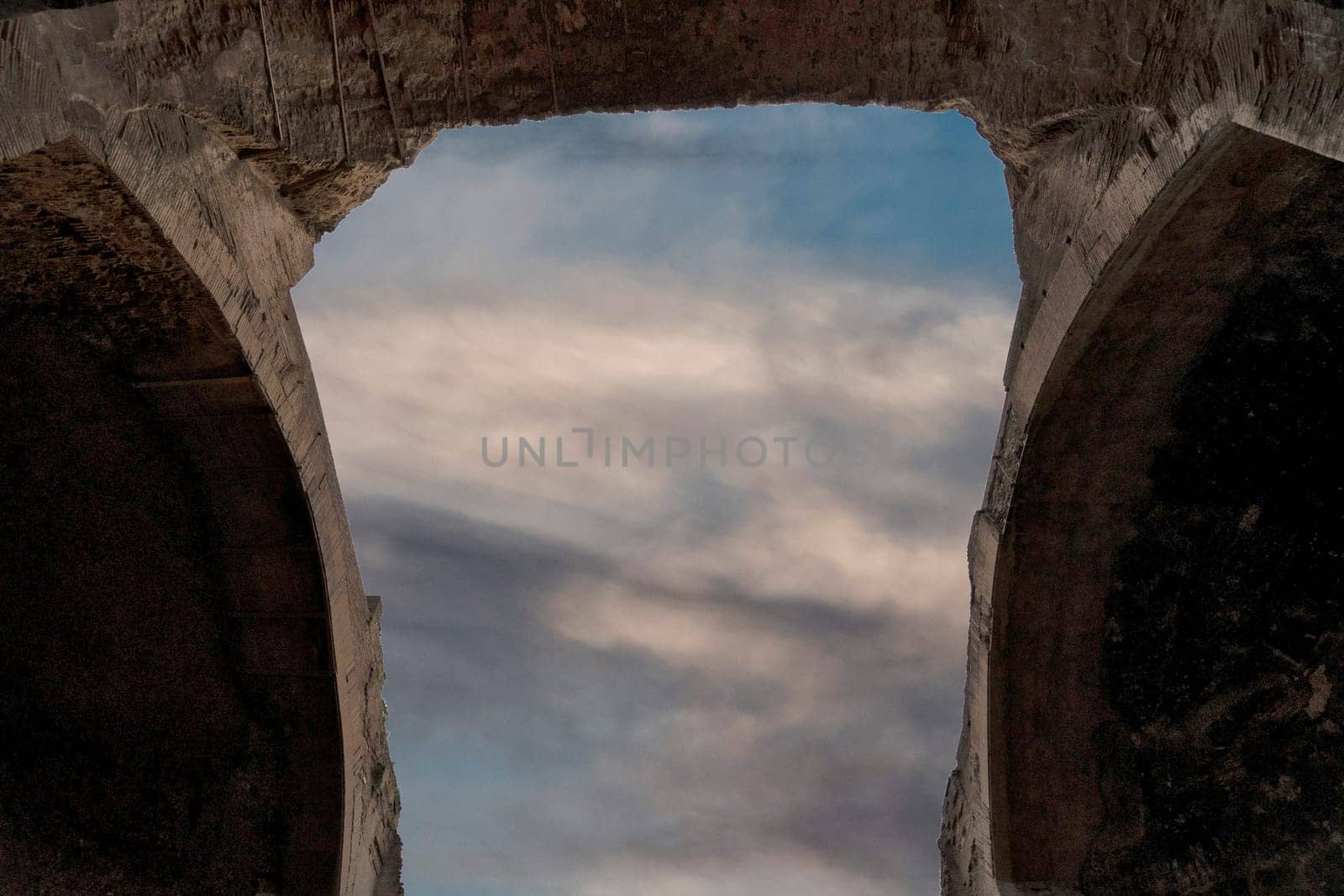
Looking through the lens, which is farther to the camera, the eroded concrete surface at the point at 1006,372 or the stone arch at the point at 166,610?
the stone arch at the point at 166,610

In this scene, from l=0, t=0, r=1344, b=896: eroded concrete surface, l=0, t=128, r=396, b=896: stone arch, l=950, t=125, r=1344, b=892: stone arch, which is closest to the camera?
l=0, t=0, r=1344, b=896: eroded concrete surface

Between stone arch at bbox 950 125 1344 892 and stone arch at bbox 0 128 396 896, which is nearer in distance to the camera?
stone arch at bbox 950 125 1344 892

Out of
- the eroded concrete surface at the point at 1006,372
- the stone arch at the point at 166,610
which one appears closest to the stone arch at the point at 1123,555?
the eroded concrete surface at the point at 1006,372

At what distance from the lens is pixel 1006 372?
13.0 feet

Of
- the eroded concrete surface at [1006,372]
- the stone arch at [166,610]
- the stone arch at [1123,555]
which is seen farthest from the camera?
the stone arch at [166,610]

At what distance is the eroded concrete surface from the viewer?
3.01m

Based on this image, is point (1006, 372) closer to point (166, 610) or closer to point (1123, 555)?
point (1123, 555)

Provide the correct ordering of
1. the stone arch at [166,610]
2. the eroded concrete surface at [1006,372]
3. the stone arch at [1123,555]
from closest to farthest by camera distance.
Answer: the eroded concrete surface at [1006,372] < the stone arch at [1123,555] < the stone arch at [166,610]

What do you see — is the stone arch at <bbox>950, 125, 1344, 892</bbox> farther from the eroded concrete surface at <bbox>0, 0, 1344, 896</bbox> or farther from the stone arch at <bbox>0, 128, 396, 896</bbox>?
the stone arch at <bbox>0, 128, 396, 896</bbox>

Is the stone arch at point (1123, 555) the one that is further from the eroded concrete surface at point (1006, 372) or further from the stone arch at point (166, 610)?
the stone arch at point (166, 610)

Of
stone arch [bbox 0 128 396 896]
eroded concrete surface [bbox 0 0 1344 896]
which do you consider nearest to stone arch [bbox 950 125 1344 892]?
eroded concrete surface [bbox 0 0 1344 896]

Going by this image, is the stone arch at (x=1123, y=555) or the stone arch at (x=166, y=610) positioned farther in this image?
the stone arch at (x=166, y=610)

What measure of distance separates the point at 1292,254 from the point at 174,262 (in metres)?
3.38

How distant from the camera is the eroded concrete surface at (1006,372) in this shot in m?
3.01
